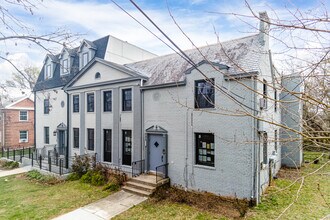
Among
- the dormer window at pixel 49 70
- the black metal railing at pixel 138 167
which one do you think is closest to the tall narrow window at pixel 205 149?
the black metal railing at pixel 138 167

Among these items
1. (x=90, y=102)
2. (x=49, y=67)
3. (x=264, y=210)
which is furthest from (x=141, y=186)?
(x=49, y=67)

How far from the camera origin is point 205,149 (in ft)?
32.4

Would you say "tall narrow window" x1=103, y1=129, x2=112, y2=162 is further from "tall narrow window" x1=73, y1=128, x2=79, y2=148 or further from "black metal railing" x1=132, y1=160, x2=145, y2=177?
"tall narrow window" x1=73, y1=128, x2=79, y2=148

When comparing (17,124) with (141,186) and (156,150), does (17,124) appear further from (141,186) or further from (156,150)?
(141,186)

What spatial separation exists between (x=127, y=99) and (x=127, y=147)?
3.02 m

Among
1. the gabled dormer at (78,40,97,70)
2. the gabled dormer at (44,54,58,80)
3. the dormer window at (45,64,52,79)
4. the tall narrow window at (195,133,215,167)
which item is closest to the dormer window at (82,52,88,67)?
the gabled dormer at (78,40,97,70)

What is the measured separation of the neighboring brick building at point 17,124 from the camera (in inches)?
1028

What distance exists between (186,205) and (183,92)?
17.4 feet

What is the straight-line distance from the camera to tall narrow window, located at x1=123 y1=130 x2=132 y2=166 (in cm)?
1251

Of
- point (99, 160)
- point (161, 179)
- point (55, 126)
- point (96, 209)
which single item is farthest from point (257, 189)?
point (55, 126)

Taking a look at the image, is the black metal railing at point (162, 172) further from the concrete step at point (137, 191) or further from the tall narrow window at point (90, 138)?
the tall narrow window at point (90, 138)

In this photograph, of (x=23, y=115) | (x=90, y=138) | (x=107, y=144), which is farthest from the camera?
(x=23, y=115)

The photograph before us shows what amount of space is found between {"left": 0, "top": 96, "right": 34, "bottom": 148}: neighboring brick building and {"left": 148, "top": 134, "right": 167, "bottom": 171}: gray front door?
2251cm

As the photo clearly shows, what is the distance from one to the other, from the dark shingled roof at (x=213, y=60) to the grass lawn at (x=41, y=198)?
6927 mm
